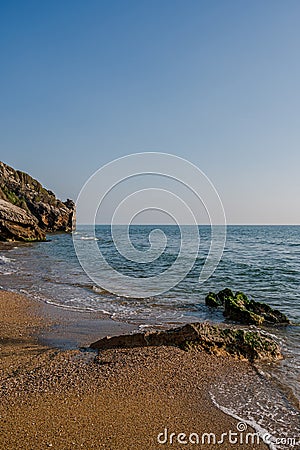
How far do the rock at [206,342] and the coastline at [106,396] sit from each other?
336 mm

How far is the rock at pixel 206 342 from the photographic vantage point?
27.6 ft

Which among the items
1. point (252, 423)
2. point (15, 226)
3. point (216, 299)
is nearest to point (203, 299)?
point (216, 299)

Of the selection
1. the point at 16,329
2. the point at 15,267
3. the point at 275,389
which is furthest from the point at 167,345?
the point at 15,267

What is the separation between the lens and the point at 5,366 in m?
7.20

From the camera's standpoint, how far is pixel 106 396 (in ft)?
19.6

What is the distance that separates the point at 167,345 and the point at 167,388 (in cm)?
206

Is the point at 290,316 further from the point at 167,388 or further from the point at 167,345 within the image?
the point at 167,388

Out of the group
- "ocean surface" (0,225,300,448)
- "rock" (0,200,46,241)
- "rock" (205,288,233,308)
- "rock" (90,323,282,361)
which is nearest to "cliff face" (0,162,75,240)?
"rock" (0,200,46,241)

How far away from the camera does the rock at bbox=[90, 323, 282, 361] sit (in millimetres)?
8422

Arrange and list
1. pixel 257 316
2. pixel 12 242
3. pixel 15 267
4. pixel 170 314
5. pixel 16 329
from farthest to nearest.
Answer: pixel 12 242 → pixel 15 267 → pixel 170 314 → pixel 257 316 → pixel 16 329

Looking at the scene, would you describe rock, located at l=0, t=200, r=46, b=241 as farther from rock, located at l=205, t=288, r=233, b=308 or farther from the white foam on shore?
the white foam on shore

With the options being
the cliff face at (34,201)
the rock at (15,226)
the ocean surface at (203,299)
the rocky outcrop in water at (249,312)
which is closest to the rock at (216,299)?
the rocky outcrop in water at (249,312)

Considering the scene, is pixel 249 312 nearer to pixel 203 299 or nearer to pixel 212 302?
pixel 212 302

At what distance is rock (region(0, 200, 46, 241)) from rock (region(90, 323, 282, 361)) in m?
39.2
